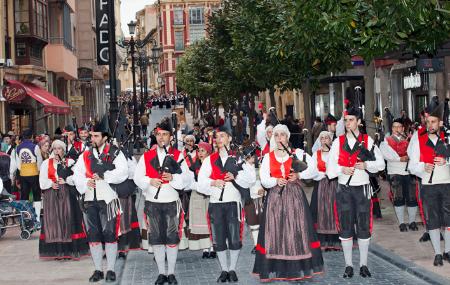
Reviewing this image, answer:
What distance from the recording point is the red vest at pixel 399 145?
15625 mm

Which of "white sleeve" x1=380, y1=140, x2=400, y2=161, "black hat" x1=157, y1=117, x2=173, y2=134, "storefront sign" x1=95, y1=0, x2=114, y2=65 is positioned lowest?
"white sleeve" x1=380, y1=140, x2=400, y2=161

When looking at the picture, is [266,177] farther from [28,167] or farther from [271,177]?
[28,167]

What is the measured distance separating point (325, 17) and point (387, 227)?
223 inches

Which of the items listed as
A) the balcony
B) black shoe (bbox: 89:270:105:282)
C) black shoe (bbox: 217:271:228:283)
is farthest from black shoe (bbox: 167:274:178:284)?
the balcony

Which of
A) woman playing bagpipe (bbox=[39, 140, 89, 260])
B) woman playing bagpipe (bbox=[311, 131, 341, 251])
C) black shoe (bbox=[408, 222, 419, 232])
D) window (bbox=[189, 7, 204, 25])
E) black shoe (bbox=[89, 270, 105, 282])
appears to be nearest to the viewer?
black shoe (bbox=[89, 270, 105, 282])

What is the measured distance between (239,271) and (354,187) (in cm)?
204

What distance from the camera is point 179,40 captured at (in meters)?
147

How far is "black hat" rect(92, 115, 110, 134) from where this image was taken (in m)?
A: 12.1

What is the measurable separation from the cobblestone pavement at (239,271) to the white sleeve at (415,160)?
52.3 inches

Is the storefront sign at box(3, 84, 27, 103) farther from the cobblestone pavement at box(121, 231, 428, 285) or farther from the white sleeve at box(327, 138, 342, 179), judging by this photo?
the white sleeve at box(327, 138, 342, 179)

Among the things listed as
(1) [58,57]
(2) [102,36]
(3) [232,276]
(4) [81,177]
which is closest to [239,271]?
(3) [232,276]

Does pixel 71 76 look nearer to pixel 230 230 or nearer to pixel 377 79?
pixel 377 79

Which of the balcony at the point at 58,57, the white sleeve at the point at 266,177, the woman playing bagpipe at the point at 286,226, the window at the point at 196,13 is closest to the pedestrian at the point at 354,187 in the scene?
the woman playing bagpipe at the point at 286,226

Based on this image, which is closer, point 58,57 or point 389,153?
point 389,153
